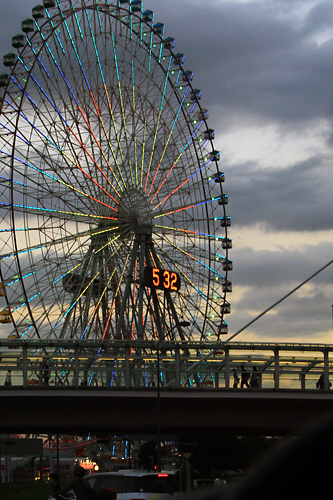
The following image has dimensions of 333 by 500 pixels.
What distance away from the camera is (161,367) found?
29.5 m

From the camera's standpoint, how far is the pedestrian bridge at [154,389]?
27.3 metres

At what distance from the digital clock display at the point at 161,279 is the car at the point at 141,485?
73.7 feet

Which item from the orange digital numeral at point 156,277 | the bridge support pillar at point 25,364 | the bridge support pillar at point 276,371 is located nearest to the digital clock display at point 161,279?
the orange digital numeral at point 156,277

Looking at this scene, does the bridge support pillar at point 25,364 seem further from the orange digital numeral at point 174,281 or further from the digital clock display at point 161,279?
the orange digital numeral at point 174,281

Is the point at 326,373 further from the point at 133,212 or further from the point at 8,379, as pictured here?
the point at 133,212

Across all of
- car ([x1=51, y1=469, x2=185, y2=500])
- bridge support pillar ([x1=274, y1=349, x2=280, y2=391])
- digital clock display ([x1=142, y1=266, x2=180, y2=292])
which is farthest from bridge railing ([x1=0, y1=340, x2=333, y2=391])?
car ([x1=51, y1=469, x2=185, y2=500])

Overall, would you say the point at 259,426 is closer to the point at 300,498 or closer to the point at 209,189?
the point at 209,189

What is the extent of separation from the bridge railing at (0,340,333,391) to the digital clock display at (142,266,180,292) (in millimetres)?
8638

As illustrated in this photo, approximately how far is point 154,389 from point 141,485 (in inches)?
482

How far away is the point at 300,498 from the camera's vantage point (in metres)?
1.15

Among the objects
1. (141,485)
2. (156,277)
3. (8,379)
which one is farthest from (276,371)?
(141,485)

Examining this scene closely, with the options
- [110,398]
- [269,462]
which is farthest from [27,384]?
[269,462]

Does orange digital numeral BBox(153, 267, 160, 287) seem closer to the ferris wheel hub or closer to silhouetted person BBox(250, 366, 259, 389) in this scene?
the ferris wheel hub

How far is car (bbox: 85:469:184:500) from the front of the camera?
14812 mm
